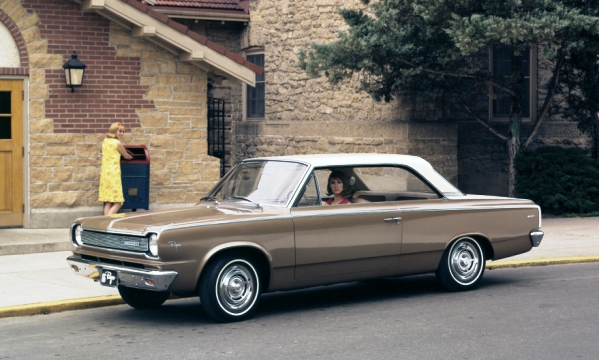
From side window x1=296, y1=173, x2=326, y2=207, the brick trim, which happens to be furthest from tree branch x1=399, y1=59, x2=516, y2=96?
side window x1=296, y1=173, x2=326, y2=207

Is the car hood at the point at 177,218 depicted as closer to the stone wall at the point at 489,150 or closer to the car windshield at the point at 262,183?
the car windshield at the point at 262,183

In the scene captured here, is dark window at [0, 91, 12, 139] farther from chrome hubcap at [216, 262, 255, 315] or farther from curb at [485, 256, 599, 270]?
curb at [485, 256, 599, 270]

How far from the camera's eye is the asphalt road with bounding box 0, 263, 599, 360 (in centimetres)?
688

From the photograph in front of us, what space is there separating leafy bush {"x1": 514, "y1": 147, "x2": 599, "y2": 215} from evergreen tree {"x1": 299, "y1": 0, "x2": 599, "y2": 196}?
427 mm

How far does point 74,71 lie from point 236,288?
6851 mm

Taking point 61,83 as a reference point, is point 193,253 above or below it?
below

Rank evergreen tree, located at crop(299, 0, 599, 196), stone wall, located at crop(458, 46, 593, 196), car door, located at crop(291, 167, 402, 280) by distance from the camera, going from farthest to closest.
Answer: stone wall, located at crop(458, 46, 593, 196) → evergreen tree, located at crop(299, 0, 599, 196) → car door, located at crop(291, 167, 402, 280)

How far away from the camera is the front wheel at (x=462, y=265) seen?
9383 mm

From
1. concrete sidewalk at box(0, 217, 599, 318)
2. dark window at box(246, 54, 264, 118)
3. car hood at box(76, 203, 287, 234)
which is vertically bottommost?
concrete sidewalk at box(0, 217, 599, 318)

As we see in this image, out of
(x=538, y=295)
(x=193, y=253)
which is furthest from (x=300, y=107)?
(x=193, y=253)

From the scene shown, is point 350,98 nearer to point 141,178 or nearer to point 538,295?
point 141,178

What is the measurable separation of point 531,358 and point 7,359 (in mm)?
3862

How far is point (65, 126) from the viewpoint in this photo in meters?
13.8

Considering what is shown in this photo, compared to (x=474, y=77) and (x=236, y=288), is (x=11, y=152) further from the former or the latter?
(x=474, y=77)
